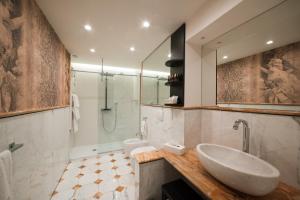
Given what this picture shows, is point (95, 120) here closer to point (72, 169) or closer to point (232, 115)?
point (72, 169)

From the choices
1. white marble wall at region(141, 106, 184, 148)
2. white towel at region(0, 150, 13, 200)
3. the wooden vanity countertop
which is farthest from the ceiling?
the wooden vanity countertop

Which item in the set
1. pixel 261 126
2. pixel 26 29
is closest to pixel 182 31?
→ pixel 261 126

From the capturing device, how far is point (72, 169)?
2.45 m

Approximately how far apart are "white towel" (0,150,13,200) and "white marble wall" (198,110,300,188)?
1874 millimetres

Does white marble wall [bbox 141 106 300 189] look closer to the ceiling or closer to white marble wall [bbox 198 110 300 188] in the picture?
white marble wall [bbox 198 110 300 188]

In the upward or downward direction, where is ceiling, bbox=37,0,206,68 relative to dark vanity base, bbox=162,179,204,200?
upward

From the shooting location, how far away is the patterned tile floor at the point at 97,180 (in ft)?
5.81

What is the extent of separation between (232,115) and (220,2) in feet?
3.82

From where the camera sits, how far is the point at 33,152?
47.6 inches

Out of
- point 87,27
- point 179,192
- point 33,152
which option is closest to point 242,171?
point 179,192

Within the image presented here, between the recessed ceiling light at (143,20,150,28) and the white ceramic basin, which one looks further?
the recessed ceiling light at (143,20,150,28)

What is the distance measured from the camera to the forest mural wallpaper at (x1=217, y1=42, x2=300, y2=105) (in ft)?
3.14

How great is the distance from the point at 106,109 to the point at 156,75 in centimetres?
203

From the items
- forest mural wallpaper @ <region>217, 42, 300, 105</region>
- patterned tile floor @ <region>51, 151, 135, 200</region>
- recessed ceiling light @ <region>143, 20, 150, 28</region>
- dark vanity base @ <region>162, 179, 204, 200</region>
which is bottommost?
patterned tile floor @ <region>51, 151, 135, 200</region>
